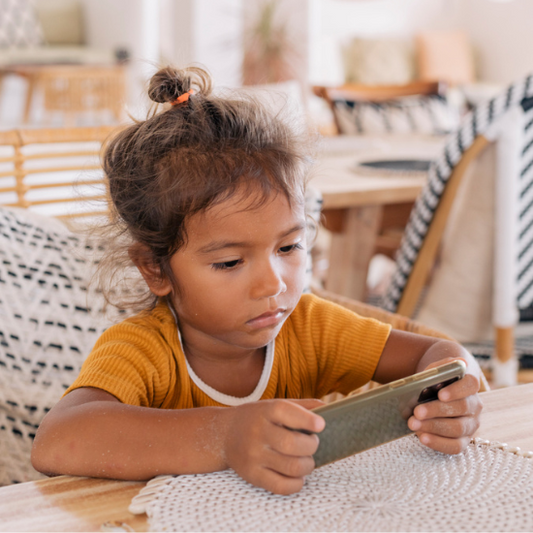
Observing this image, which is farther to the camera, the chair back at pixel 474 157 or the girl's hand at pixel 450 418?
the chair back at pixel 474 157

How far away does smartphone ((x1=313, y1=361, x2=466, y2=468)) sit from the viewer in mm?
526

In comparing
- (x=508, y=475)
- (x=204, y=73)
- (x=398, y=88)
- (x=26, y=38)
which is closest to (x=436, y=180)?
(x=204, y=73)

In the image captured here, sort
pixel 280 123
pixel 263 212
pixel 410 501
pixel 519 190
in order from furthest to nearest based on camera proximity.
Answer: pixel 519 190, pixel 280 123, pixel 263 212, pixel 410 501

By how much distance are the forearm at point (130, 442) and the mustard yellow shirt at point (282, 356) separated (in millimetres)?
97

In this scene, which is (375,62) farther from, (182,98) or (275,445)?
(275,445)

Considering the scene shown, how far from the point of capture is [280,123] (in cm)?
83

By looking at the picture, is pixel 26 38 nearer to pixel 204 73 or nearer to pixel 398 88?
pixel 398 88

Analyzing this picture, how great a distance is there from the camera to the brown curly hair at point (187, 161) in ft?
2.43

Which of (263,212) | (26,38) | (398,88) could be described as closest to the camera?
(263,212)

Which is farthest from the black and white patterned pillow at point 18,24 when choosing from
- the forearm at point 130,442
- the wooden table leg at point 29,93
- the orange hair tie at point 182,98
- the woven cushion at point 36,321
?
the forearm at point 130,442

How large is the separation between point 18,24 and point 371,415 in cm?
773

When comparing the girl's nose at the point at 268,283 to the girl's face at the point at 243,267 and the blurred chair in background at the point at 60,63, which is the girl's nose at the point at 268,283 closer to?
the girl's face at the point at 243,267

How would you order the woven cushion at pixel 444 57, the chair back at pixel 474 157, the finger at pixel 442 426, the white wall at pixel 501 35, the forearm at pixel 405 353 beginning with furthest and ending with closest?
the woven cushion at pixel 444 57, the white wall at pixel 501 35, the chair back at pixel 474 157, the forearm at pixel 405 353, the finger at pixel 442 426

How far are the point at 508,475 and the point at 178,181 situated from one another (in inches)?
16.9
